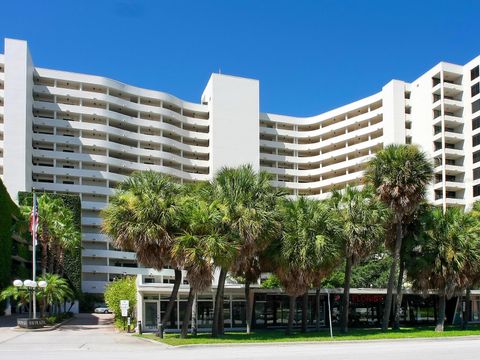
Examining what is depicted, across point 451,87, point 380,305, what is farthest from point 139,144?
point 380,305

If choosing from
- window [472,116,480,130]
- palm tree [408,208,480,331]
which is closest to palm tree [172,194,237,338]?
palm tree [408,208,480,331]

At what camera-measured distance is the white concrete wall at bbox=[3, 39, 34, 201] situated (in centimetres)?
8319

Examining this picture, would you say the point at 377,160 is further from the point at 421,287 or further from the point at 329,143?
the point at 329,143

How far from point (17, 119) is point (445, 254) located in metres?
65.9

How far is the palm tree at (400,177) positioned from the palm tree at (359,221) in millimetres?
884

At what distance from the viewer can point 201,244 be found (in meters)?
31.0

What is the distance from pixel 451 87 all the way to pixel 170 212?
2812 inches

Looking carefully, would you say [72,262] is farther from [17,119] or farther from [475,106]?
[475,106]

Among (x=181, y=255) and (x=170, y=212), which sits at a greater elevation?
(x=170, y=212)

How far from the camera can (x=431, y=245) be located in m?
40.1

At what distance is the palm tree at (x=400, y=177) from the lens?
125 ft

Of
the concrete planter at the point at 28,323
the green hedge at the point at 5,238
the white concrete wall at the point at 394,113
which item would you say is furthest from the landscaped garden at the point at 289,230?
the white concrete wall at the point at 394,113

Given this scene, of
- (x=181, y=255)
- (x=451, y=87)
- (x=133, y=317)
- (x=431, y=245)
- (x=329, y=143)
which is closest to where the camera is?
(x=181, y=255)

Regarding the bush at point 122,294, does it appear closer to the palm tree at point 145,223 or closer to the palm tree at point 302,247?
the palm tree at point 145,223
